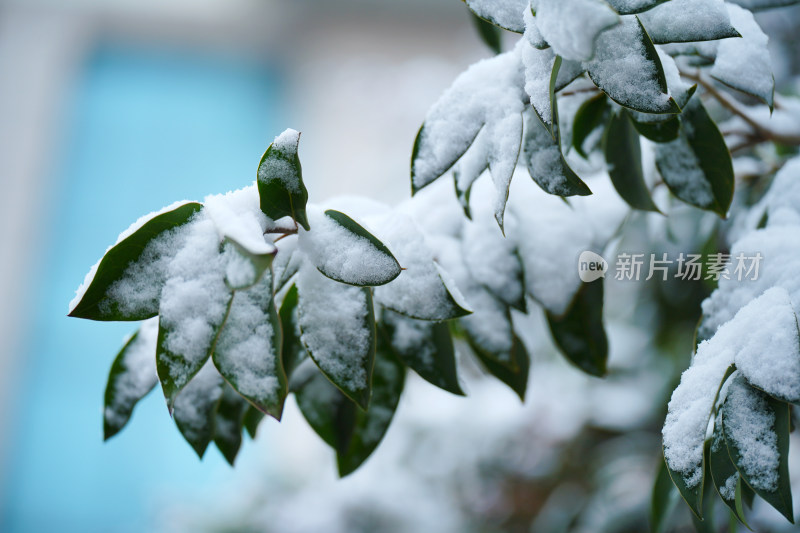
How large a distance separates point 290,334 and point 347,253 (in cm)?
12

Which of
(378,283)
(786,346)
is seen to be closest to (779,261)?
(786,346)

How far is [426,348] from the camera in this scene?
0.44 metres

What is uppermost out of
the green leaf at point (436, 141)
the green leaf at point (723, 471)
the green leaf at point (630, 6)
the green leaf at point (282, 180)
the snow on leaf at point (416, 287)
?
the green leaf at point (282, 180)

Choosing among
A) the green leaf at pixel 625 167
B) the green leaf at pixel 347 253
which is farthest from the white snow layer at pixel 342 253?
the green leaf at pixel 625 167

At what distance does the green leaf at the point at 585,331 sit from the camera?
481 millimetres

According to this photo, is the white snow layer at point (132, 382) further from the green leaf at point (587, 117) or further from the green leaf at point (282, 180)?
the green leaf at point (587, 117)

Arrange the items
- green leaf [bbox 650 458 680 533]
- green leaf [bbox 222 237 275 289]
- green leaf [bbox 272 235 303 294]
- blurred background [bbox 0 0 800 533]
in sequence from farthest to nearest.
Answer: blurred background [bbox 0 0 800 533], green leaf [bbox 650 458 680 533], green leaf [bbox 272 235 303 294], green leaf [bbox 222 237 275 289]

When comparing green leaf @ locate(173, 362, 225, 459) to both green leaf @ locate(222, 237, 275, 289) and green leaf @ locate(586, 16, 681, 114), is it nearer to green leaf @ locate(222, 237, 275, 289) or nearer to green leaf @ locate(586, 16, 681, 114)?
green leaf @ locate(222, 237, 275, 289)

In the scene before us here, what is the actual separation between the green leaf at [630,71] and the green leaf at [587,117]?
11cm

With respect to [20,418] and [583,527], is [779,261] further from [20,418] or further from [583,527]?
[20,418]

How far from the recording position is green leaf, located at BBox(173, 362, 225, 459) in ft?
1.32

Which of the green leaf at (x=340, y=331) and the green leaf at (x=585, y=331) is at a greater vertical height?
the green leaf at (x=340, y=331)

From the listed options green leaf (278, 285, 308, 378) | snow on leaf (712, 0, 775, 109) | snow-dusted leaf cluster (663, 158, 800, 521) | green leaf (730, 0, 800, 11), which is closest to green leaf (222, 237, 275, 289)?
green leaf (278, 285, 308, 378)

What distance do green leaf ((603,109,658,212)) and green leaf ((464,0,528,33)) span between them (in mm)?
132
